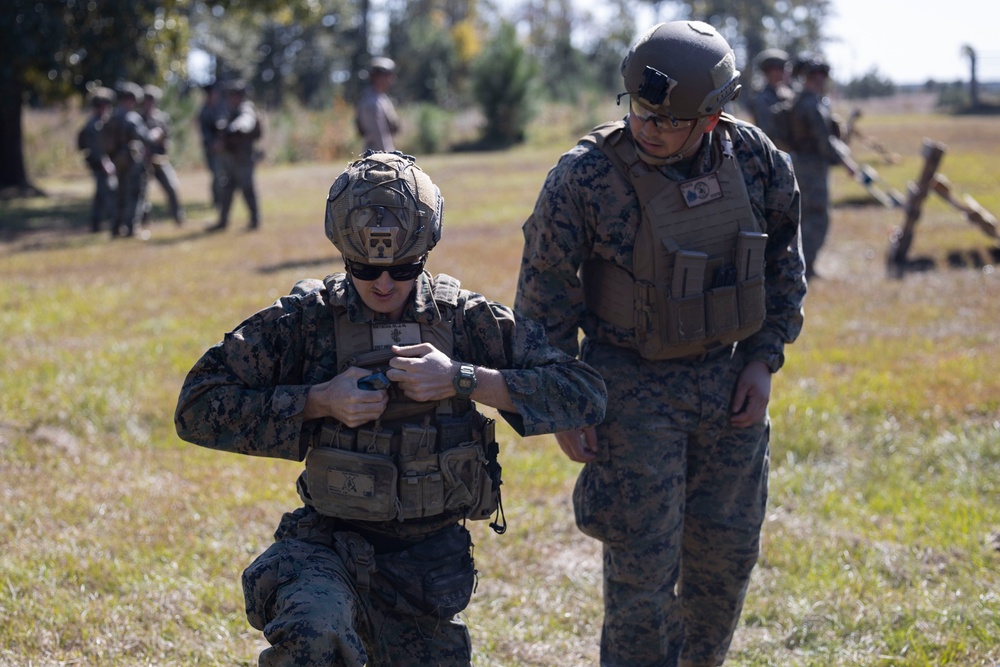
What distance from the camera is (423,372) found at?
104 inches

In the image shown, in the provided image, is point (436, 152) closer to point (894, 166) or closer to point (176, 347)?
point (894, 166)

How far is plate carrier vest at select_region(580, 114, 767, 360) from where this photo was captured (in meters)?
3.21

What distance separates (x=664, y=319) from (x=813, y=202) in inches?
305

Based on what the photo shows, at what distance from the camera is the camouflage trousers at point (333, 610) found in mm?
2434

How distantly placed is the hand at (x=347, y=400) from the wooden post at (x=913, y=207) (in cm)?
1034

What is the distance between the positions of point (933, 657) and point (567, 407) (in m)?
1.86

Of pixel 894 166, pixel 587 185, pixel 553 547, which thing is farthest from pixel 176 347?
pixel 894 166

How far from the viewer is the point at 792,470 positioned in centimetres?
565

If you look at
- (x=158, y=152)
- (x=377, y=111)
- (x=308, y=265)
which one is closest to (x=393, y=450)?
(x=308, y=265)

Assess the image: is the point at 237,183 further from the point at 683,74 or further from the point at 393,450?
the point at 393,450

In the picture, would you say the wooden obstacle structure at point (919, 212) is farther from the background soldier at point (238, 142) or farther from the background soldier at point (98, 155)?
the background soldier at point (98, 155)

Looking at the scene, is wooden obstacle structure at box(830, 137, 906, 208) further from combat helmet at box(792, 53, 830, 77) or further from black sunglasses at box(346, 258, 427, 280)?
black sunglasses at box(346, 258, 427, 280)

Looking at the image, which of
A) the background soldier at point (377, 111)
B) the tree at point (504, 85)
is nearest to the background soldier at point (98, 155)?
the background soldier at point (377, 111)

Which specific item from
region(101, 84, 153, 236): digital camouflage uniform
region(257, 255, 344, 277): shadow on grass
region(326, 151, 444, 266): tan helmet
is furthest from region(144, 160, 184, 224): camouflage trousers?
region(326, 151, 444, 266): tan helmet
